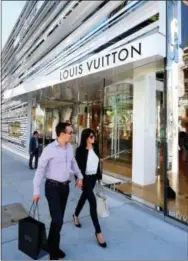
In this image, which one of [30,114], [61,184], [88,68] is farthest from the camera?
[30,114]

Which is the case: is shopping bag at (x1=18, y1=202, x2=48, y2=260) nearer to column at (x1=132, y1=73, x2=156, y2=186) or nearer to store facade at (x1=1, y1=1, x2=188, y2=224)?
store facade at (x1=1, y1=1, x2=188, y2=224)

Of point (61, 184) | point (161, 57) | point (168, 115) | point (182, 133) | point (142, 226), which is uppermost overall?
point (161, 57)

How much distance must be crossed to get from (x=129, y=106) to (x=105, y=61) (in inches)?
122

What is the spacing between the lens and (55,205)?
2.58m

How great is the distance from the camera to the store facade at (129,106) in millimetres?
4070

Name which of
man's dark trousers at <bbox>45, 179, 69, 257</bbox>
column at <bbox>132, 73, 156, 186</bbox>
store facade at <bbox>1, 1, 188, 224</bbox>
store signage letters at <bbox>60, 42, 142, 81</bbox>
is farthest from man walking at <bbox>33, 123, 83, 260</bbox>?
column at <bbox>132, 73, 156, 186</bbox>

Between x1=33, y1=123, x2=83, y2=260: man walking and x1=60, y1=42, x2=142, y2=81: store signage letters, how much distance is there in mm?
2270

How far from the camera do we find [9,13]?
5.13 ft

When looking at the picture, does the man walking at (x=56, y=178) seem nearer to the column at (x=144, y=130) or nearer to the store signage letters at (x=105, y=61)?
the store signage letters at (x=105, y=61)

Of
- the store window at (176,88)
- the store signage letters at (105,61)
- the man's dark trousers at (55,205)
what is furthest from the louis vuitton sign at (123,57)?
the man's dark trousers at (55,205)

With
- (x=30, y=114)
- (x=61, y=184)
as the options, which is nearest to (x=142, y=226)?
(x=61, y=184)

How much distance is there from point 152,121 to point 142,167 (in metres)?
1.23

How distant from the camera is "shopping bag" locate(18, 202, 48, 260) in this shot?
2438 mm

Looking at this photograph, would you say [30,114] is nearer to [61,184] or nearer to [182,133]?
[182,133]
